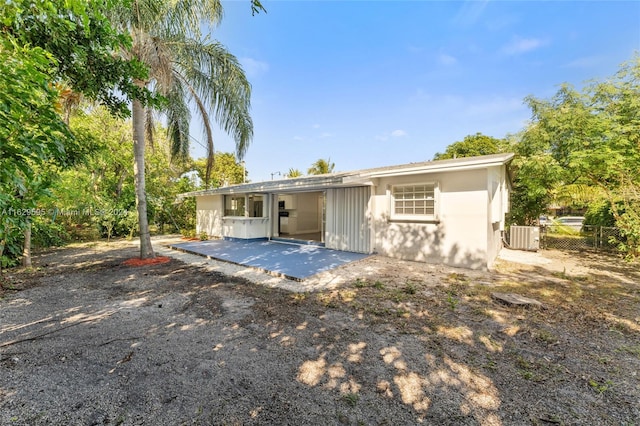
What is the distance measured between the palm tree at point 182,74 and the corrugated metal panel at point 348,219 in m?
3.74

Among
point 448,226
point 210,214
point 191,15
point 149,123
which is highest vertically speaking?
point 191,15

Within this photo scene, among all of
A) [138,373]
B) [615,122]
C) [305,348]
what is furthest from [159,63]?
[615,122]

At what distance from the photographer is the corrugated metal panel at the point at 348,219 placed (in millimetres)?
8672

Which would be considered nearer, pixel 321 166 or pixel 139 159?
pixel 139 159

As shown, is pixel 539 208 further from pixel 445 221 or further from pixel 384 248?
pixel 384 248

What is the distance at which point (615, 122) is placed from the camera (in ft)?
25.9

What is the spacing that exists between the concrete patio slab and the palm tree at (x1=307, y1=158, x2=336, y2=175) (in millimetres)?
18906

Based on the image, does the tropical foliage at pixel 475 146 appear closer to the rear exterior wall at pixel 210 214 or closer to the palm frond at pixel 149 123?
the rear exterior wall at pixel 210 214

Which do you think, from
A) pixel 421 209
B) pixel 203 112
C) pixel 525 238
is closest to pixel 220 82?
pixel 203 112

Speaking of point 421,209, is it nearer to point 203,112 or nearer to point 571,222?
point 203,112

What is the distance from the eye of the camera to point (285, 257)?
827cm

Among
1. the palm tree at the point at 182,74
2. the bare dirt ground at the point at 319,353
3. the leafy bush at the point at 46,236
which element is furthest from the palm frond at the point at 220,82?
the leafy bush at the point at 46,236

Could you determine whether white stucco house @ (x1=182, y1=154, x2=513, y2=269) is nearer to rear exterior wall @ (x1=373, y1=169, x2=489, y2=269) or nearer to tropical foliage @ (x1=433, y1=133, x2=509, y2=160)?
rear exterior wall @ (x1=373, y1=169, x2=489, y2=269)

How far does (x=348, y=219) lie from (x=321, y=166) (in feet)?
66.3
